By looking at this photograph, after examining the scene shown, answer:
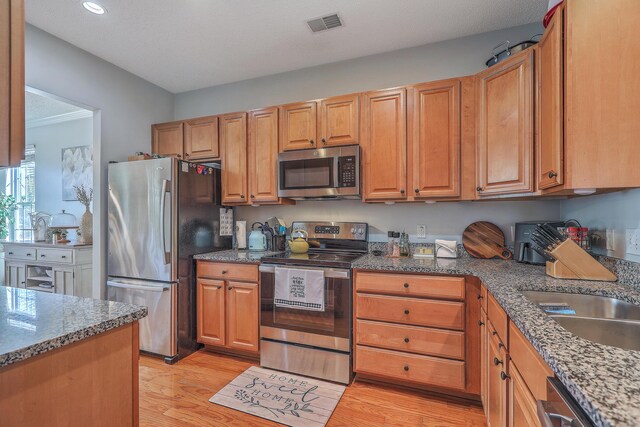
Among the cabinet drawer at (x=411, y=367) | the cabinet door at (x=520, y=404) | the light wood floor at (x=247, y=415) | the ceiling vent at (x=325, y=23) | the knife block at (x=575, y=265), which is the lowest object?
the light wood floor at (x=247, y=415)

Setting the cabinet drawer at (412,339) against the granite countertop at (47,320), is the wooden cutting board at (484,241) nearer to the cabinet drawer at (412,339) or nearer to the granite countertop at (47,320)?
the cabinet drawer at (412,339)

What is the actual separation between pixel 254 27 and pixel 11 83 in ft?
6.39

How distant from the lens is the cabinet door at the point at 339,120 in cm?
249

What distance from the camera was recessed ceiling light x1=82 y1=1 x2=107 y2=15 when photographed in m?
2.04

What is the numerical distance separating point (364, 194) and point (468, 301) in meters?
1.09

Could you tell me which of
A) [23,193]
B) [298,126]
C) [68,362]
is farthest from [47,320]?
[23,193]

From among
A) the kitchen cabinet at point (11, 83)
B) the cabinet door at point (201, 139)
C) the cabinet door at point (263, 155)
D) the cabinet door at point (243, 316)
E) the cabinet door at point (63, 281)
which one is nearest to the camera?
the kitchen cabinet at point (11, 83)

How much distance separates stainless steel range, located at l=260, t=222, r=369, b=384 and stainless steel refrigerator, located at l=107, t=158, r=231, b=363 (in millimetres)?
750

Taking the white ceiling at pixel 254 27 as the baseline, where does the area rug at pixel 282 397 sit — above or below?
below

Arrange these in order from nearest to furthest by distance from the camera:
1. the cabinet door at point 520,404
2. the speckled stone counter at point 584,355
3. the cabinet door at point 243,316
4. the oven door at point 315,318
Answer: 1. the speckled stone counter at point 584,355
2. the cabinet door at point 520,404
3. the oven door at point 315,318
4. the cabinet door at point 243,316

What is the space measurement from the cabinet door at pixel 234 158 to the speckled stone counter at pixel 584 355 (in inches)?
86.6

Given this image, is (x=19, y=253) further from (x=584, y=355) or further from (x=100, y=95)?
(x=584, y=355)

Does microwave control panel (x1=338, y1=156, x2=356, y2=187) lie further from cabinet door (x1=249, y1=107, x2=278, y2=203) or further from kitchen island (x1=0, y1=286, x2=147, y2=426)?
kitchen island (x1=0, y1=286, x2=147, y2=426)

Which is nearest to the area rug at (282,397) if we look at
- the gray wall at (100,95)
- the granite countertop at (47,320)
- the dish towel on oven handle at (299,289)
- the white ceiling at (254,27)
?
the dish towel on oven handle at (299,289)
